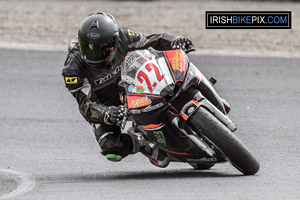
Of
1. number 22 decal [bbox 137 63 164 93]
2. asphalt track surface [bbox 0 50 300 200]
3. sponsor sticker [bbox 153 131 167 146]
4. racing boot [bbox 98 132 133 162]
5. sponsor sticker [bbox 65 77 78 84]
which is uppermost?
number 22 decal [bbox 137 63 164 93]

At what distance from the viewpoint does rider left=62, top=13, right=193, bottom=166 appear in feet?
22.4

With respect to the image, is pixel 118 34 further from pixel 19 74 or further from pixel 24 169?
pixel 19 74

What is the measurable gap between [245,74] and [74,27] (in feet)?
18.7

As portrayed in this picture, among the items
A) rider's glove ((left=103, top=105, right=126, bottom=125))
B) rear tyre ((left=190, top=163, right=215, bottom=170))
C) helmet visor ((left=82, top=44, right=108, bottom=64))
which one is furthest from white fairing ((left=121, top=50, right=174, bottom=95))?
rear tyre ((left=190, top=163, right=215, bottom=170))

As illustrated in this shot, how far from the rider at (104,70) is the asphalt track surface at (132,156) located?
353mm

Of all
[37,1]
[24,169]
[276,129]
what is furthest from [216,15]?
[24,169]

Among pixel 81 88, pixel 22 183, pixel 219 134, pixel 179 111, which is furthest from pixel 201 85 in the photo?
pixel 22 183

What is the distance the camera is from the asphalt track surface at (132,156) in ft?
20.6

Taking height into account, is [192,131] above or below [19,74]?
above

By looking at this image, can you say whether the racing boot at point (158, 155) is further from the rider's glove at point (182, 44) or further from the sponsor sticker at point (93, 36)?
the sponsor sticker at point (93, 36)

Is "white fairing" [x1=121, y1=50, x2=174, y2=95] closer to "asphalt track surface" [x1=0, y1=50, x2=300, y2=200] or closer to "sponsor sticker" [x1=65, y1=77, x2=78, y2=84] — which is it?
"sponsor sticker" [x1=65, y1=77, x2=78, y2=84]

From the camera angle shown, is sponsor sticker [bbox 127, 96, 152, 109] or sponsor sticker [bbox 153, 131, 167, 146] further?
sponsor sticker [bbox 153, 131, 167, 146]

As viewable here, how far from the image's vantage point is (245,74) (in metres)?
13.1

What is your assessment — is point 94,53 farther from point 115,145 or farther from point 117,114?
point 115,145
